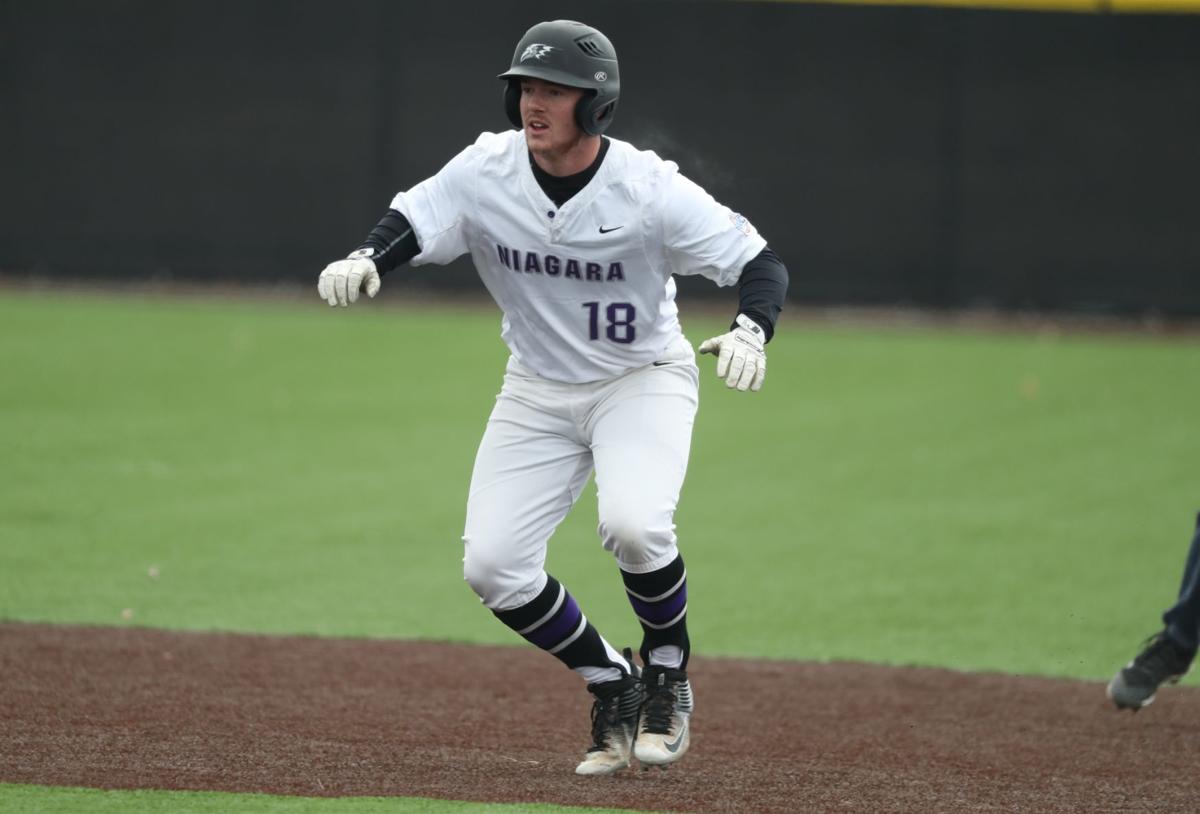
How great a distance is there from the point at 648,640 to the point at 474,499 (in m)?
0.74

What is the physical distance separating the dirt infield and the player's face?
6.45ft

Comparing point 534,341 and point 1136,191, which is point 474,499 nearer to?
point 534,341

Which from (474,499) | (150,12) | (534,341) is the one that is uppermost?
(150,12)

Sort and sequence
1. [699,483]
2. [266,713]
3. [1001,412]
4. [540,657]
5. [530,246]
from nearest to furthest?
1. [530,246]
2. [266,713]
3. [540,657]
4. [699,483]
5. [1001,412]

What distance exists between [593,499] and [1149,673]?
484 centimetres

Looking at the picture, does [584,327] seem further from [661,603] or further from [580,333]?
[661,603]

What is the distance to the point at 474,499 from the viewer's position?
210 inches

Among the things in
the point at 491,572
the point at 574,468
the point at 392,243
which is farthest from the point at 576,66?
the point at 491,572

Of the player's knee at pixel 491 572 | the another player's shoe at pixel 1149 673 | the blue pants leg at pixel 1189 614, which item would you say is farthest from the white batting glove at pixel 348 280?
the blue pants leg at pixel 1189 614

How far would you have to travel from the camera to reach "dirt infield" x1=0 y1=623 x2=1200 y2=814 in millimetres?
5031

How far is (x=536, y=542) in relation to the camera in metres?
5.30

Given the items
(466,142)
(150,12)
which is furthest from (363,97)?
(150,12)

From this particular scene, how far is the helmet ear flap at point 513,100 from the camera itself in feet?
17.5

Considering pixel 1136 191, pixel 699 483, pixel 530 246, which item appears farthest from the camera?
pixel 1136 191
